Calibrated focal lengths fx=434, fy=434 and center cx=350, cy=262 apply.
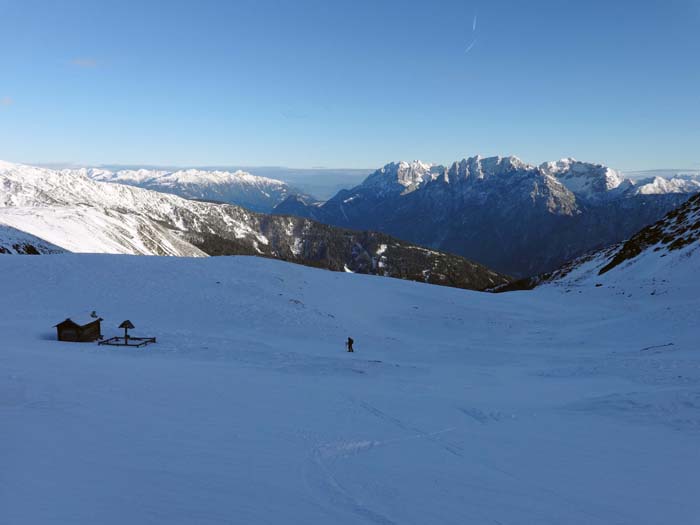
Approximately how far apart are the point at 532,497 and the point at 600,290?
53.6 metres

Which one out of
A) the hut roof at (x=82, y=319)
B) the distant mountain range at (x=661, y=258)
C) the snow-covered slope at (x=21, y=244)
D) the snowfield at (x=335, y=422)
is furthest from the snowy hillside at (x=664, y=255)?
the snow-covered slope at (x=21, y=244)

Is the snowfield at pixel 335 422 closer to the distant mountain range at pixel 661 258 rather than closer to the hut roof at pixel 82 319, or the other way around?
the hut roof at pixel 82 319

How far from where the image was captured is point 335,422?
14305 millimetres

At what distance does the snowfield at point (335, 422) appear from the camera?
28.4ft

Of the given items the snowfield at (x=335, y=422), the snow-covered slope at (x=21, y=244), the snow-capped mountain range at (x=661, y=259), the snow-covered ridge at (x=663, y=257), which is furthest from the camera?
the snow-covered slope at (x=21, y=244)

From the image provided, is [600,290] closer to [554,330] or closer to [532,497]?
[554,330]

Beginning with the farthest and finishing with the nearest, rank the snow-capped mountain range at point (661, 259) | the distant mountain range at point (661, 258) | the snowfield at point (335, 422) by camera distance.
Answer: the distant mountain range at point (661, 258)
the snow-capped mountain range at point (661, 259)
the snowfield at point (335, 422)

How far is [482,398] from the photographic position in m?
18.9

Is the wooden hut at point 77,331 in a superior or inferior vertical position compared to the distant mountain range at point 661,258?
inferior

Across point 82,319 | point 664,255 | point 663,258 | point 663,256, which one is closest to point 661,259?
point 663,258

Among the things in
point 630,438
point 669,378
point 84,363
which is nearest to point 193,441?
point 84,363

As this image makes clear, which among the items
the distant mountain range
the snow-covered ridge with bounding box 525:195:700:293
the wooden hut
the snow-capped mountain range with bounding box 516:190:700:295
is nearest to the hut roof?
the wooden hut

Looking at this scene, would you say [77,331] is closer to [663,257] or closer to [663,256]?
[663,257]

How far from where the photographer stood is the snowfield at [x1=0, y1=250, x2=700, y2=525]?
8656 mm
